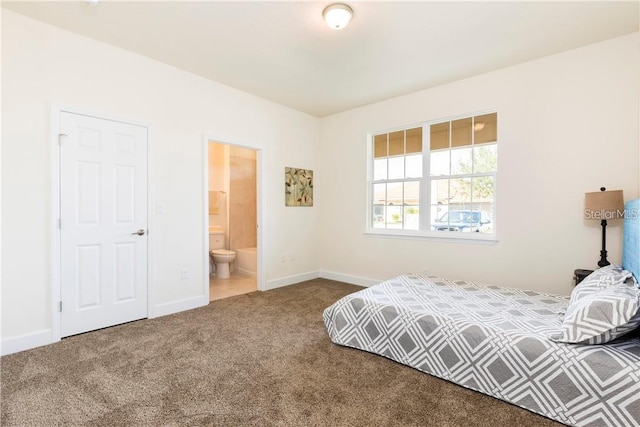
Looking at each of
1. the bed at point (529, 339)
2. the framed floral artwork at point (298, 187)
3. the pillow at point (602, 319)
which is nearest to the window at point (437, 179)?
the framed floral artwork at point (298, 187)

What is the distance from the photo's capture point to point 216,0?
2301 millimetres

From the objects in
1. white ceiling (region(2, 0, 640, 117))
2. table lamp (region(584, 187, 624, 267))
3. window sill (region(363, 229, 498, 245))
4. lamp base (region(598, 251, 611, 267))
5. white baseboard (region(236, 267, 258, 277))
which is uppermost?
white ceiling (region(2, 0, 640, 117))

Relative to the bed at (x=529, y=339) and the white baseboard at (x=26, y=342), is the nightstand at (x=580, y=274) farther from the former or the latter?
the white baseboard at (x=26, y=342)

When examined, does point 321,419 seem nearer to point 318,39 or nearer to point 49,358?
point 49,358

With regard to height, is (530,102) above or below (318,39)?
below

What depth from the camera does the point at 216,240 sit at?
5.61m

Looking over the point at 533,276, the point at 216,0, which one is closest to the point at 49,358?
the point at 216,0

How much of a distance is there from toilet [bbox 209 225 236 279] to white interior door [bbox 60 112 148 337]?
193 centimetres

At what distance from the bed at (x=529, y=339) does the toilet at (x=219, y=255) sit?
9.51 feet

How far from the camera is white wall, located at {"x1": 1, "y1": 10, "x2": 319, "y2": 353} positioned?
2.47 m

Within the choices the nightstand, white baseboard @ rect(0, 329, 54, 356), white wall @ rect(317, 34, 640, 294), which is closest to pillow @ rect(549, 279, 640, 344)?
the nightstand

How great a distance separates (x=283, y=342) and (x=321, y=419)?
102 centimetres

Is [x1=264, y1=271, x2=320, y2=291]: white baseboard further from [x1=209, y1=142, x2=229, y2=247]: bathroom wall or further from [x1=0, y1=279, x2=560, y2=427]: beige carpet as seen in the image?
[x1=209, y1=142, x2=229, y2=247]: bathroom wall

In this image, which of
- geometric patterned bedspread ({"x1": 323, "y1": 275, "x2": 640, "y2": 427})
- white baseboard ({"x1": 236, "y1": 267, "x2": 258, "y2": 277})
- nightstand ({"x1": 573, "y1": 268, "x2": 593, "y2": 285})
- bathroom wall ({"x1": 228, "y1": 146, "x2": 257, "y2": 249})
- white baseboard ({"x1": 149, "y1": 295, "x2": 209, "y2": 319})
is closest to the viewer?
geometric patterned bedspread ({"x1": 323, "y1": 275, "x2": 640, "y2": 427})
